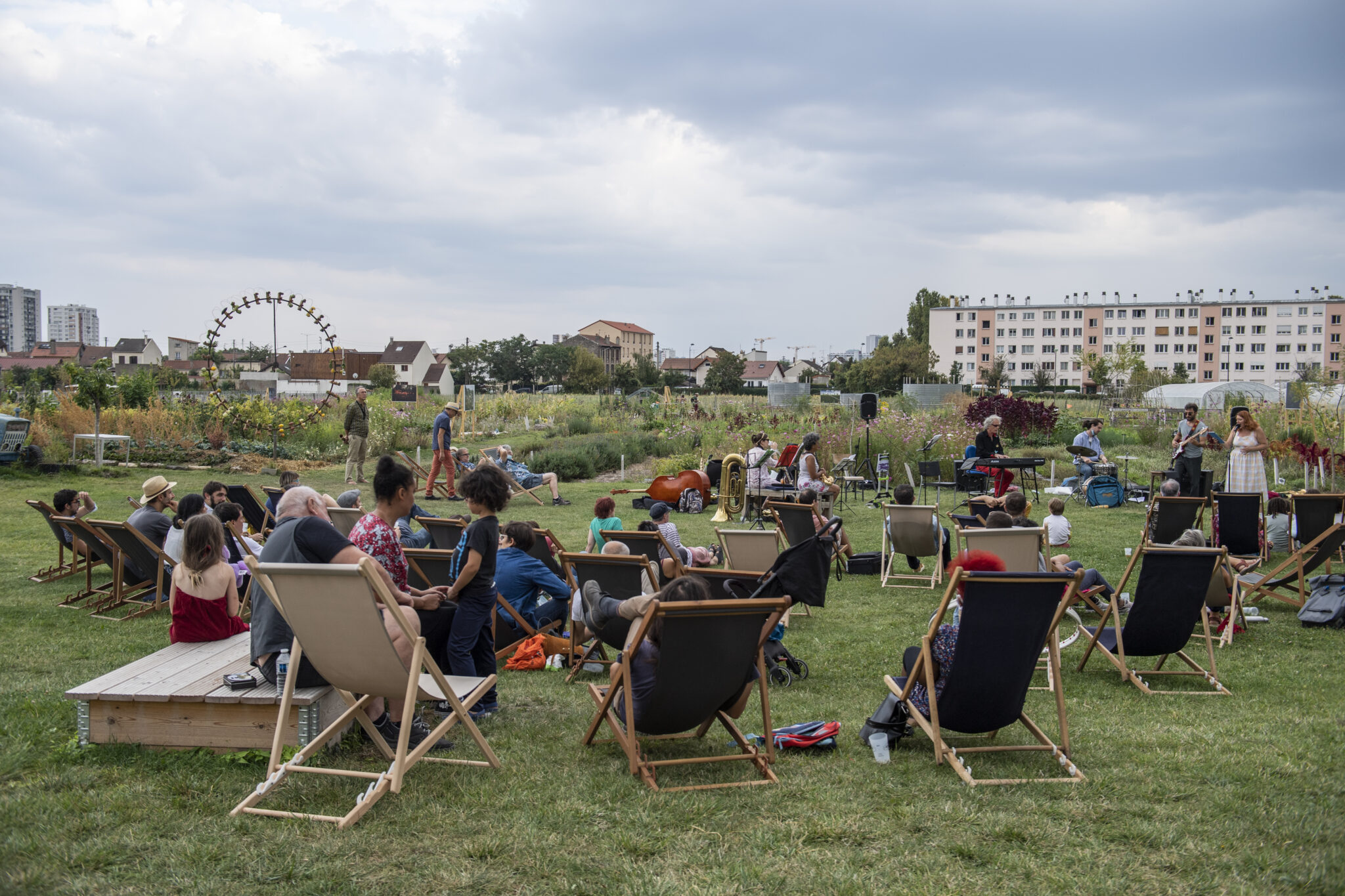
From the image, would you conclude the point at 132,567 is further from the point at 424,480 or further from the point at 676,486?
the point at 424,480

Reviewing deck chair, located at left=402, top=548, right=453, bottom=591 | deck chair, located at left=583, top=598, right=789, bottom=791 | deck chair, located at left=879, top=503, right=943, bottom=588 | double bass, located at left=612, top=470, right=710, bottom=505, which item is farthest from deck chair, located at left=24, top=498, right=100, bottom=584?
double bass, located at left=612, top=470, right=710, bottom=505

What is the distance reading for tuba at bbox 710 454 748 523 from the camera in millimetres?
13969

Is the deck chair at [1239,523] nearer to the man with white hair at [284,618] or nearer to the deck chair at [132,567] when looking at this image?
the man with white hair at [284,618]

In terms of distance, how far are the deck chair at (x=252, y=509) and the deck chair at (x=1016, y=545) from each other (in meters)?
6.58

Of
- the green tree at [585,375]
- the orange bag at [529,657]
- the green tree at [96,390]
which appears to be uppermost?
the green tree at [585,375]

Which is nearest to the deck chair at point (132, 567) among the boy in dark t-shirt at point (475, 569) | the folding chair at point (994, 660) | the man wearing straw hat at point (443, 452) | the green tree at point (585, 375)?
the boy in dark t-shirt at point (475, 569)

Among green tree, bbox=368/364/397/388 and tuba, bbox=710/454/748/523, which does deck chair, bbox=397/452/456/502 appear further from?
green tree, bbox=368/364/397/388

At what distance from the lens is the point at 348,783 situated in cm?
376

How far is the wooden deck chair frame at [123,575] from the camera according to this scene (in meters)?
7.09

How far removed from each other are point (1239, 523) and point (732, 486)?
23.2 ft

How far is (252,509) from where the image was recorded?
31.1ft

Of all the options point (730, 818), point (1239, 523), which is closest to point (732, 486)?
point (1239, 523)

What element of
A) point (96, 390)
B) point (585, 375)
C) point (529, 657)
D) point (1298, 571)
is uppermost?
point (585, 375)

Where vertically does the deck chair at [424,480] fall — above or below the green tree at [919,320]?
below
